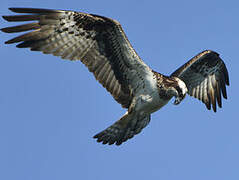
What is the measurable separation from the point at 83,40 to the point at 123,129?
2077 millimetres

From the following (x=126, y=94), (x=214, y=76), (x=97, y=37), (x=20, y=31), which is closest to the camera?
(x=20, y=31)

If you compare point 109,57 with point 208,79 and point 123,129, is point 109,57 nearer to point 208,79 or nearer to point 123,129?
point 123,129

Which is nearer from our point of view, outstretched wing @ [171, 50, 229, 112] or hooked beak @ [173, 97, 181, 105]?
hooked beak @ [173, 97, 181, 105]

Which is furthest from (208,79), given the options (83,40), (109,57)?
(83,40)

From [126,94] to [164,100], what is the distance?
0.77 meters

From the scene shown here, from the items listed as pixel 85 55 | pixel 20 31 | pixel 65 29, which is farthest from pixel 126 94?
pixel 20 31

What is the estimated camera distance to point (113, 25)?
8.37 m

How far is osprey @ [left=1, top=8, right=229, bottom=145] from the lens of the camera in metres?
8.38

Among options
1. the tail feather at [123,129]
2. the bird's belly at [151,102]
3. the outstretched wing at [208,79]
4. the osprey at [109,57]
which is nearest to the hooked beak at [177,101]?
the osprey at [109,57]

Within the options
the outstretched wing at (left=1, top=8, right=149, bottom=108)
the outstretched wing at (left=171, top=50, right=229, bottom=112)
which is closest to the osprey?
the outstretched wing at (left=1, top=8, right=149, bottom=108)

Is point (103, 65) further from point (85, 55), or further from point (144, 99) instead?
point (144, 99)

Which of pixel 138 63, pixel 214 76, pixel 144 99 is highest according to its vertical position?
pixel 214 76

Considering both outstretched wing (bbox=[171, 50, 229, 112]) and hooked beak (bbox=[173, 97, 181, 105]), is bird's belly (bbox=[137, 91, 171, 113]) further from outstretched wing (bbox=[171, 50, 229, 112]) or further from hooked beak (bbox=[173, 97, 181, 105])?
outstretched wing (bbox=[171, 50, 229, 112])

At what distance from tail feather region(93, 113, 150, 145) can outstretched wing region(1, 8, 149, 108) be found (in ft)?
2.84
